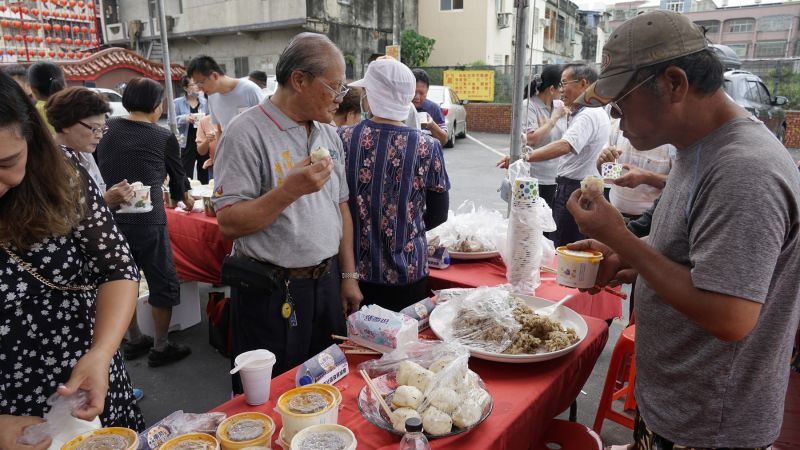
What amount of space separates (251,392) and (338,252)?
0.85 meters

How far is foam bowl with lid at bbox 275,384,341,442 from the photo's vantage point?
1.16 m

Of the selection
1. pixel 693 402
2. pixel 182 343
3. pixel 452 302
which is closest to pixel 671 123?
pixel 693 402

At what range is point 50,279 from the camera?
4.06 ft

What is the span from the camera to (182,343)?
12.1 ft

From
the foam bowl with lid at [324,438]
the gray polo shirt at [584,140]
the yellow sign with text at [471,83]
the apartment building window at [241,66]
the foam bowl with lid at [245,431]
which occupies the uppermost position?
the apartment building window at [241,66]

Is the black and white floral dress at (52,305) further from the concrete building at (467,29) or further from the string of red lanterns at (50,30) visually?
the string of red lanterns at (50,30)

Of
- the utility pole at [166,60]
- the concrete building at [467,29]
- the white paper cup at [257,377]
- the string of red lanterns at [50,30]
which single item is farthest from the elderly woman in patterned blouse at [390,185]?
the string of red lanterns at [50,30]

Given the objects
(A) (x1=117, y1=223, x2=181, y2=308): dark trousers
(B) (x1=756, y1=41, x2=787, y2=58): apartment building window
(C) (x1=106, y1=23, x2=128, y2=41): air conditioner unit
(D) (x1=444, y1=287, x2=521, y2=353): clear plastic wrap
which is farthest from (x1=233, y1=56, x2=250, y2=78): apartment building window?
(B) (x1=756, y1=41, x2=787, y2=58): apartment building window

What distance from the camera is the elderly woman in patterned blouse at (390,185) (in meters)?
2.14

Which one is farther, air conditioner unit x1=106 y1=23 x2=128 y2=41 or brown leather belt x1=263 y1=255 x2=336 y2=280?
air conditioner unit x1=106 y1=23 x2=128 y2=41

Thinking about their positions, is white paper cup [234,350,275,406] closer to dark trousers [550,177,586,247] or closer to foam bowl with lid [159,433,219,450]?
foam bowl with lid [159,433,219,450]

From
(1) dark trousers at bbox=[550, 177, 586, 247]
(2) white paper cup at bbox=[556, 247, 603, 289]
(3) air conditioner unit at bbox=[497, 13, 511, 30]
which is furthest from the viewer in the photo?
(3) air conditioner unit at bbox=[497, 13, 511, 30]

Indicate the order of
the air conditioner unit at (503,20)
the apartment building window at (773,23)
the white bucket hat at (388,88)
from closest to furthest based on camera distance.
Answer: the white bucket hat at (388,88)
the air conditioner unit at (503,20)
the apartment building window at (773,23)

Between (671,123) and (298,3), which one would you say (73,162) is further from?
(298,3)
